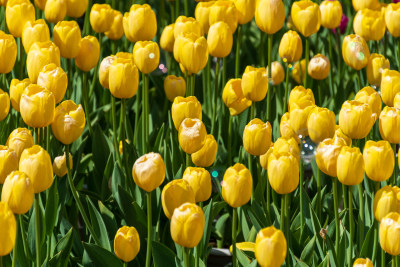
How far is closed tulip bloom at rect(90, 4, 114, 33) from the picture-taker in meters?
2.47

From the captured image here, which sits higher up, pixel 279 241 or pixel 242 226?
pixel 279 241

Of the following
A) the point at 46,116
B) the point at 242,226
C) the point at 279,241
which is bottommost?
the point at 242,226

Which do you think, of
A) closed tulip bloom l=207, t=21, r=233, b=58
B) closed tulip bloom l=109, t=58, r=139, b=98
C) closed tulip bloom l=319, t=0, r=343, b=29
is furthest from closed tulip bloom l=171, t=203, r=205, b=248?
closed tulip bloom l=319, t=0, r=343, b=29

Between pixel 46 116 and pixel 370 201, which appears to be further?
pixel 370 201

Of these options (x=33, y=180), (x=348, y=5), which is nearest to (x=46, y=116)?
(x=33, y=180)

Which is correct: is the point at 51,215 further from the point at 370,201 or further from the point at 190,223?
the point at 370,201

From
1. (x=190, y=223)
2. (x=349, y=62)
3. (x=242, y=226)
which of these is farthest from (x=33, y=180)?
(x=349, y=62)

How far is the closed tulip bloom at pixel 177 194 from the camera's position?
56.9 inches

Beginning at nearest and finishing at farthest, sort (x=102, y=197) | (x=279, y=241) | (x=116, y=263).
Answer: (x=279, y=241) < (x=116, y=263) < (x=102, y=197)

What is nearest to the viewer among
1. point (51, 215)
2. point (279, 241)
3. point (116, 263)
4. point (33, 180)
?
point (279, 241)

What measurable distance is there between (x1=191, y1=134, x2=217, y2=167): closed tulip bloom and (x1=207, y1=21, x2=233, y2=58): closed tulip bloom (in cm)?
49

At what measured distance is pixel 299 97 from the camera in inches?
74.7

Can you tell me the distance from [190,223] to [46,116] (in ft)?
1.53

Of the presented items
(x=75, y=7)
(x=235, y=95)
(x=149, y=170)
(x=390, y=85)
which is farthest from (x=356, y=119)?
(x=75, y=7)
